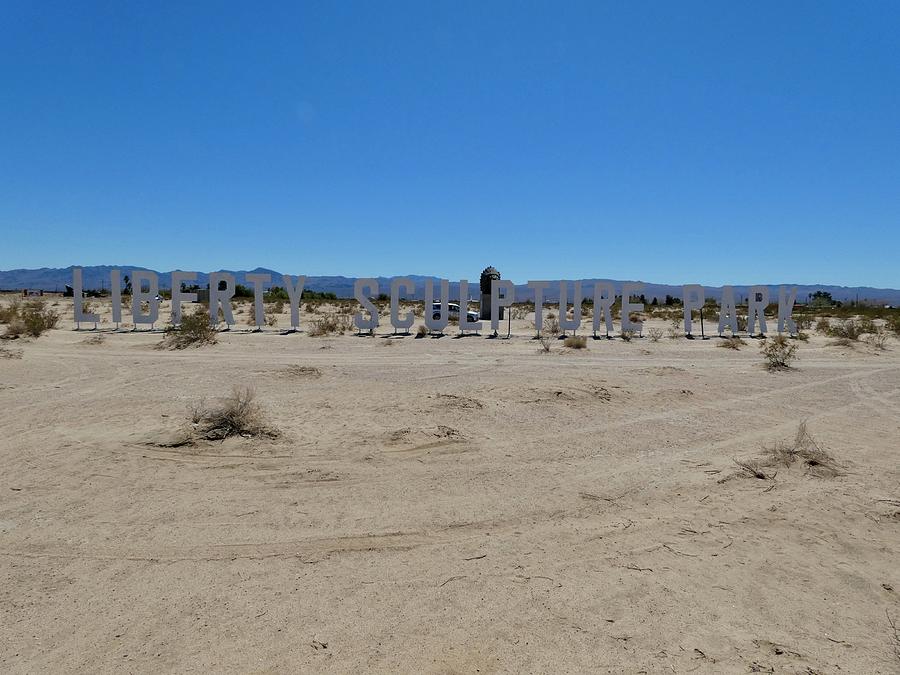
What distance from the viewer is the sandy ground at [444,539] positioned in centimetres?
353

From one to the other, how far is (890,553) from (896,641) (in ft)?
4.94

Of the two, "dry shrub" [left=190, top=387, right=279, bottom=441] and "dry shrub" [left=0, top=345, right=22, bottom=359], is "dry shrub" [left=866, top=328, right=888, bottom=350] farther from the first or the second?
"dry shrub" [left=0, top=345, right=22, bottom=359]

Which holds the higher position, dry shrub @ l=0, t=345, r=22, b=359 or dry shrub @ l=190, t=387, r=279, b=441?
dry shrub @ l=0, t=345, r=22, b=359

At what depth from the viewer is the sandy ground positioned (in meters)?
3.53

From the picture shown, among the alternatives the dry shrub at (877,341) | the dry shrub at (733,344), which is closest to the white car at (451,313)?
the dry shrub at (733,344)

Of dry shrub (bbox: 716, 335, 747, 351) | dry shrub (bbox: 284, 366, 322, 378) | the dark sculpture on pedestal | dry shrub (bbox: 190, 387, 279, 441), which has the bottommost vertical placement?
dry shrub (bbox: 190, 387, 279, 441)

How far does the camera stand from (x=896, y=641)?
11.8 ft

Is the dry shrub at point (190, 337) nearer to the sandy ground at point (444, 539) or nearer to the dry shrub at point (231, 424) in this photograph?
the sandy ground at point (444, 539)

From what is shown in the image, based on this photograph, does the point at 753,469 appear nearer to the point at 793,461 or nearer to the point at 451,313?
the point at 793,461

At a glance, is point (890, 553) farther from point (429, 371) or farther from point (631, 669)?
point (429, 371)

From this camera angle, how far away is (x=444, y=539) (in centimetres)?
502

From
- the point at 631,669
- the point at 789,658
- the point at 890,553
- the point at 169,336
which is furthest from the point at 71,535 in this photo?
the point at 169,336

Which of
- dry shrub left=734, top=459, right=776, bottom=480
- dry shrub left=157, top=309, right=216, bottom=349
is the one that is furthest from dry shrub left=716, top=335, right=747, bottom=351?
dry shrub left=157, top=309, right=216, bottom=349

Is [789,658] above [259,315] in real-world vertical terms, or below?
below
